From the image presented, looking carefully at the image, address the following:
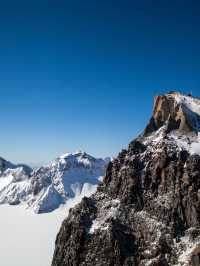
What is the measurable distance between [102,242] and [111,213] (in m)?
11.1

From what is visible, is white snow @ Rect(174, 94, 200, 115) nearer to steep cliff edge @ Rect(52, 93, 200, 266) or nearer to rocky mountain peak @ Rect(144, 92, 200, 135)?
rocky mountain peak @ Rect(144, 92, 200, 135)

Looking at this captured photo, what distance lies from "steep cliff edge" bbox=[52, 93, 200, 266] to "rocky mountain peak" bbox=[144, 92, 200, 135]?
0.38 meters

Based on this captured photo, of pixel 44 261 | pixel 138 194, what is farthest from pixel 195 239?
pixel 44 261

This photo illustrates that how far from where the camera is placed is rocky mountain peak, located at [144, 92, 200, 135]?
15488cm

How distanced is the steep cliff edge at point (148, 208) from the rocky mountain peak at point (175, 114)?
38 centimetres

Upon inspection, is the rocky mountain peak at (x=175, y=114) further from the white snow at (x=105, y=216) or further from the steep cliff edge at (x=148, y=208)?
the white snow at (x=105, y=216)

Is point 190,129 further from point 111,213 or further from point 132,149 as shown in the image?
point 111,213

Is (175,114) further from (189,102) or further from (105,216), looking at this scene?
(105,216)

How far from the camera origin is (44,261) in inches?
7589

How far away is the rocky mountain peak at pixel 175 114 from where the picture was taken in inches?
6097

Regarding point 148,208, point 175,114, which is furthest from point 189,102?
point 148,208

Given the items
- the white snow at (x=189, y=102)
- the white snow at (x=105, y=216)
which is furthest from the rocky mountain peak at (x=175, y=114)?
the white snow at (x=105, y=216)

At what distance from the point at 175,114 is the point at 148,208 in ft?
134

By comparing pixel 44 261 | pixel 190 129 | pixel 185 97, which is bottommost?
pixel 44 261
